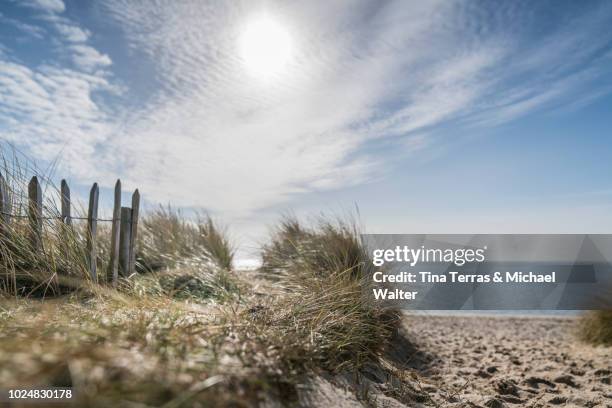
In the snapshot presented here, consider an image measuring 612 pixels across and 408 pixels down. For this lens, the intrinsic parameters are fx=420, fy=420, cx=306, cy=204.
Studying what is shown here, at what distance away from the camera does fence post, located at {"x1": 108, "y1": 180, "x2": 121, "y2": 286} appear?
553 centimetres

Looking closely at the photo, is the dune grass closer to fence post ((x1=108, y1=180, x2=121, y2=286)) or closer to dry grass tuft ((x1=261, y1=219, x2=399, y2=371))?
dry grass tuft ((x1=261, y1=219, x2=399, y2=371))

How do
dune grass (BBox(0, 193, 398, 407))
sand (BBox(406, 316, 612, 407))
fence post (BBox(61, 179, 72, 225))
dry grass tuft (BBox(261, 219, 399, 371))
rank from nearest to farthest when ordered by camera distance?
1. dune grass (BBox(0, 193, 398, 407))
2. dry grass tuft (BBox(261, 219, 399, 371))
3. sand (BBox(406, 316, 612, 407))
4. fence post (BBox(61, 179, 72, 225))

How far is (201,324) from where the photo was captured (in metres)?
2.20

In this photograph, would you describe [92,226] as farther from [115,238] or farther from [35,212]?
[35,212]

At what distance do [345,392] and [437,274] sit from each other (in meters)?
3.30

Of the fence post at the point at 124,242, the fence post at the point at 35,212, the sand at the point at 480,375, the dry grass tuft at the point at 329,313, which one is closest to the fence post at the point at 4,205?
the fence post at the point at 35,212

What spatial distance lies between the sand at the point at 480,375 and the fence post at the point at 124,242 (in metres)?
3.76

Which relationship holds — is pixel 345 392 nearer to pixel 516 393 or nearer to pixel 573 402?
pixel 516 393

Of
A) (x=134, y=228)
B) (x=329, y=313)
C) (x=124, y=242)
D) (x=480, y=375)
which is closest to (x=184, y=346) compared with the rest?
(x=329, y=313)

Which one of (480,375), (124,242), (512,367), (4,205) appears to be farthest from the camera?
(124,242)

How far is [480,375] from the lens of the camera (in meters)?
4.07

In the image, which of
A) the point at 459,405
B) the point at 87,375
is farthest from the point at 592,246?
the point at 87,375

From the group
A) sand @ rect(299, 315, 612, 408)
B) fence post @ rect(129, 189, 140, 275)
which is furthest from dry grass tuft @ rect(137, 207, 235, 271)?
sand @ rect(299, 315, 612, 408)

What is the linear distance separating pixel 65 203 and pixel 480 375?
5033mm
